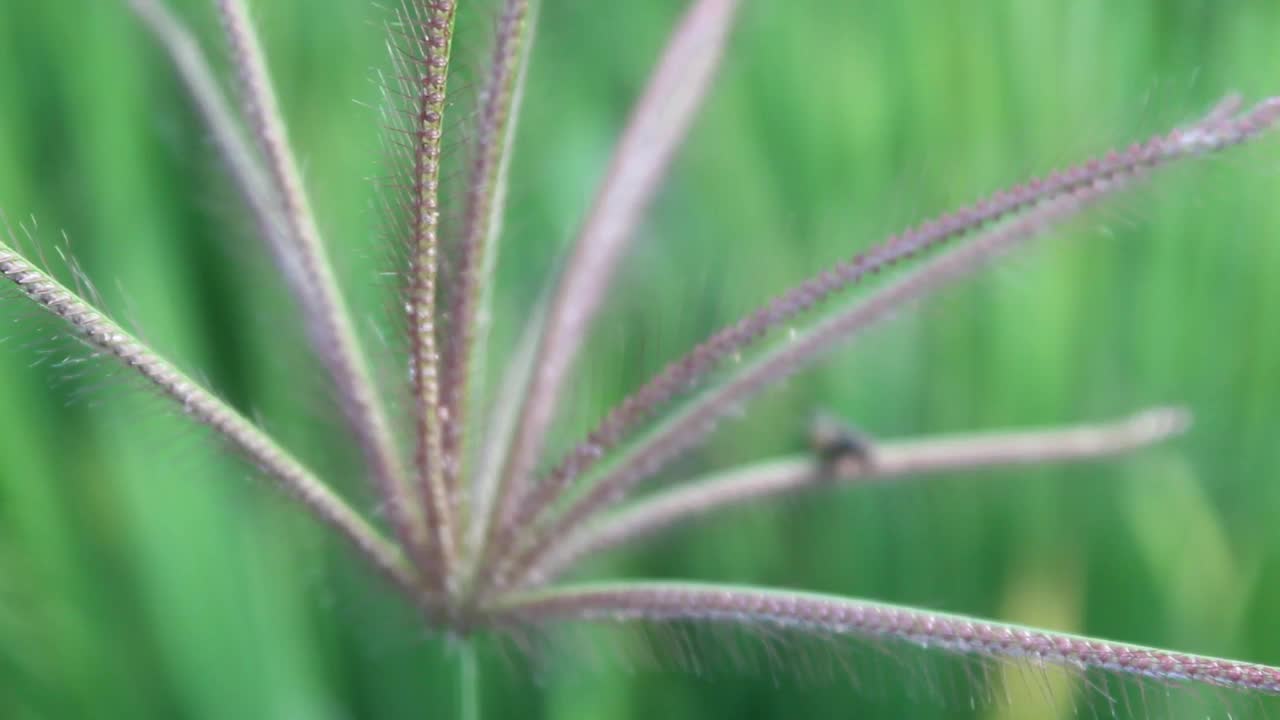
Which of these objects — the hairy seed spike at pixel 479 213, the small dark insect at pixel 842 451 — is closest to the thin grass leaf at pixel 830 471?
the small dark insect at pixel 842 451

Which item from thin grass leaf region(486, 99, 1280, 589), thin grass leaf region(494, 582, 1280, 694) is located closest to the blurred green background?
thin grass leaf region(486, 99, 1280, 589)

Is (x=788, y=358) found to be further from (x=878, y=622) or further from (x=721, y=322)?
(x=721, y=322)

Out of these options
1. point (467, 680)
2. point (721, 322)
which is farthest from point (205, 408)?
point (721, 322)

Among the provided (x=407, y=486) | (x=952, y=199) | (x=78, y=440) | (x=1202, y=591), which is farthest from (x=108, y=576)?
(x=1202, y=591)

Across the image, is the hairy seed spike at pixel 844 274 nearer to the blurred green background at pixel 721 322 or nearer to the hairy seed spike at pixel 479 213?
the hairy seed spike at pixel 479 213

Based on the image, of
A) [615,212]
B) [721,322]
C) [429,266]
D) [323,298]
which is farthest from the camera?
[721,322]

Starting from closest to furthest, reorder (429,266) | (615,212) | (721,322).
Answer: (429,266) < (615,212) < (721,322)

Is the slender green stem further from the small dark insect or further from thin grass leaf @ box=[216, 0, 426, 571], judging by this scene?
the small dark insect
